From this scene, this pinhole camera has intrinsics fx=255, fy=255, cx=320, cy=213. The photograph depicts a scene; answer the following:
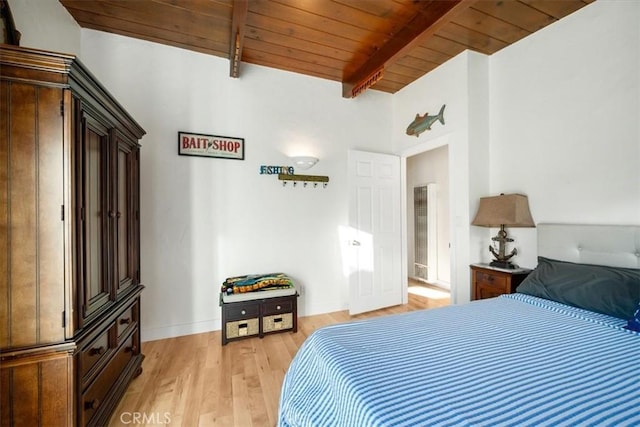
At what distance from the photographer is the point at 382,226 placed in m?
3.38

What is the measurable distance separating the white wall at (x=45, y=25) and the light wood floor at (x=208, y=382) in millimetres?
2435

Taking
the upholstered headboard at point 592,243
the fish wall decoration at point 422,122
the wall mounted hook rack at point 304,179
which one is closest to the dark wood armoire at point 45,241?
the wall mounted hook rack at point 304,179

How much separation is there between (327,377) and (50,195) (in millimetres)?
1429

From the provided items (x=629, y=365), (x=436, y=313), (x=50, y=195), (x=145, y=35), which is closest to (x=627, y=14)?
(x=629, y=365)

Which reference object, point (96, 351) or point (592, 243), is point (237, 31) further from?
point (592, 243)

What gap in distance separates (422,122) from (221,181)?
8.06 feet

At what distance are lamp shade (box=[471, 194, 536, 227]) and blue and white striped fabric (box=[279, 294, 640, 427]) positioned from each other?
2.85 ft

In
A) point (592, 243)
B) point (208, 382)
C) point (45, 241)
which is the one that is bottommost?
point (208, 382)

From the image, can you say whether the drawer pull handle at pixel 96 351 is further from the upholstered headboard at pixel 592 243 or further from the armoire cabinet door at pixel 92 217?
the upholstered headboard at pixel 592 243

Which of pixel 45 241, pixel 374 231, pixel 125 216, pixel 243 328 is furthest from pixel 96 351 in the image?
pixel 374 231

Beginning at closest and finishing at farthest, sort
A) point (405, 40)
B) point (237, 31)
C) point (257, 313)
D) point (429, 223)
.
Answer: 1. point (237, 31)
2. point (405, 40)
3. point (257, 313)
4. point (429, 223)

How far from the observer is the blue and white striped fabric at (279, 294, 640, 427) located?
77cm

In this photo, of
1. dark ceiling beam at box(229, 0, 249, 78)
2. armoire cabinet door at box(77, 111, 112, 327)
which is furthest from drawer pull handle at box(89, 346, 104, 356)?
dark ceiling beam at box(229, 0, 249, 78)

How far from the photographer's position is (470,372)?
959mm
